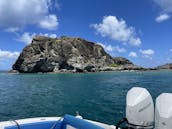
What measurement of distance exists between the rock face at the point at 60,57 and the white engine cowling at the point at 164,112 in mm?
146425

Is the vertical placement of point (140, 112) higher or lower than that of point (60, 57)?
lower

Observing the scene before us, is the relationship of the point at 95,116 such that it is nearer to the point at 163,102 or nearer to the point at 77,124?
the point at 77,124

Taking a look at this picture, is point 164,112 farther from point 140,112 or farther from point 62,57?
point 62,57

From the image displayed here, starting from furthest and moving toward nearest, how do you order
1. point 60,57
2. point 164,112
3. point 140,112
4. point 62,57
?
point 62,57
point 60,57
point 140,112
point 164,112

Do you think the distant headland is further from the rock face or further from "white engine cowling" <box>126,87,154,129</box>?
"white engine cowling" <box>126,87,154,129</box>

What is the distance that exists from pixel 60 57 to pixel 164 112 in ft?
505

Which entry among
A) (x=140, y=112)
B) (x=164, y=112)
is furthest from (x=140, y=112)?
(x=164, y=112)

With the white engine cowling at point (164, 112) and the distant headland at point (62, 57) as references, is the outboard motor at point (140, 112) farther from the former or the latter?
the distant headland at point (62, 57)

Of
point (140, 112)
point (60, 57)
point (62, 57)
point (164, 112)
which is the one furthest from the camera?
point (62, 57)

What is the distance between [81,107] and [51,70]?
127371 mm

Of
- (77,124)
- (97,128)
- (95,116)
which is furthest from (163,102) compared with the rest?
(95,116)

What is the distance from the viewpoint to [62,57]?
15838 centimetres

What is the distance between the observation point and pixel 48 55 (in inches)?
6142

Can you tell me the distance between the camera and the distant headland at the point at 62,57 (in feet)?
504
